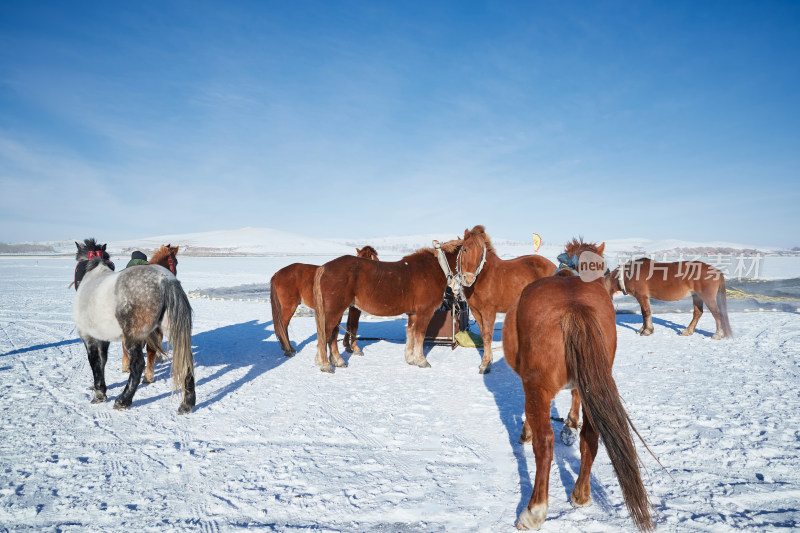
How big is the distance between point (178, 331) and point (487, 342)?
435 cm

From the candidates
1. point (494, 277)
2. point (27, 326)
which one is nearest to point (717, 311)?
point (494, 277)

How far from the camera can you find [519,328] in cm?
281

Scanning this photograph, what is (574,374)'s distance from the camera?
2389mm

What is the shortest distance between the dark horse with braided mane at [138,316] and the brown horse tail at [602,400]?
13.3ft

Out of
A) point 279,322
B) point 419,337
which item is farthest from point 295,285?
point 419,337

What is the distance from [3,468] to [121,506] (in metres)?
1.42

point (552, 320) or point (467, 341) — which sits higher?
point (552, 320)

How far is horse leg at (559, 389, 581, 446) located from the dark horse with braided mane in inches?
160

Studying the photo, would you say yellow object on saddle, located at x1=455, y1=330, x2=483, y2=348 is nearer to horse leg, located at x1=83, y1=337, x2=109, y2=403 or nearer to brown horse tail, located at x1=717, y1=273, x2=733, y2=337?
brown horse tail, located at x1=717, y1=273, x2=733, y2=337

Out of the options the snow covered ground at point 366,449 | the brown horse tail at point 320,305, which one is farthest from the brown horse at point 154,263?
the brown horse tail at point 320,305

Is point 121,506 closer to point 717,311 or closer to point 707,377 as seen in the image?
point 707,377

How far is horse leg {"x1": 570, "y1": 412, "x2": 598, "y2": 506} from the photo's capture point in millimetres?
2559

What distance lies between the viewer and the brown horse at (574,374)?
223 cm

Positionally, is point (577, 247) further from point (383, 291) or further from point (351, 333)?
point (351, 333)
